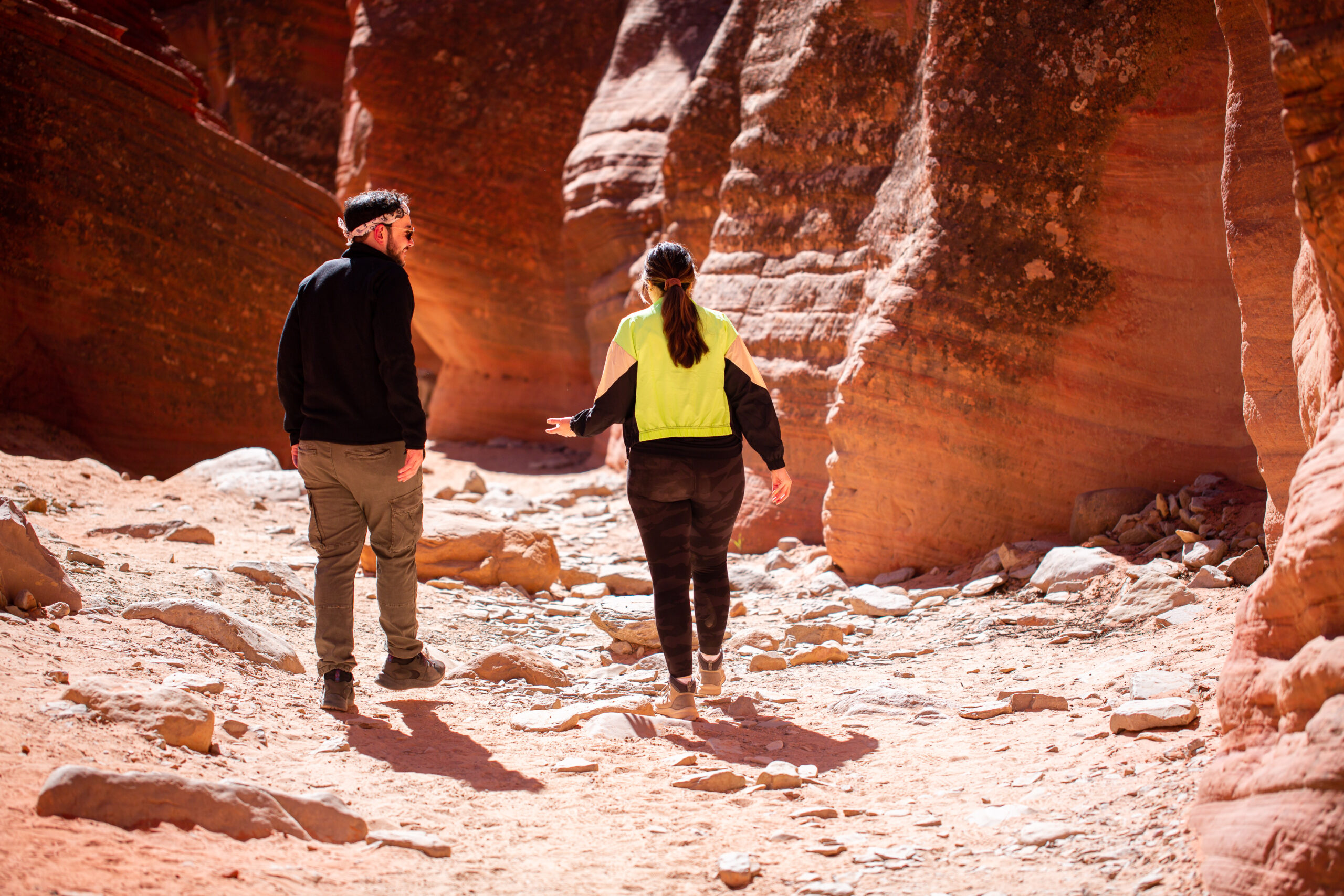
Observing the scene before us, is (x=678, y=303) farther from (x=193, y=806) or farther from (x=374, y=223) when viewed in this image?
(x=193, y=806)

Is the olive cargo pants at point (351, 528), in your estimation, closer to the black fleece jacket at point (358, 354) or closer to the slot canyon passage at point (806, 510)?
the black fleece jacket at point (358, 354)

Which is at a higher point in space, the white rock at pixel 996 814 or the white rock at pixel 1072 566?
the white rock at pixel 1072 566

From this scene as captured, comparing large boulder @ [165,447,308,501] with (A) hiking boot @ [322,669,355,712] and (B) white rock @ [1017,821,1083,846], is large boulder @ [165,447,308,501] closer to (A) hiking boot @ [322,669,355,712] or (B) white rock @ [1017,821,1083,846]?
(A) hiking boot @ [322,669,355,712]

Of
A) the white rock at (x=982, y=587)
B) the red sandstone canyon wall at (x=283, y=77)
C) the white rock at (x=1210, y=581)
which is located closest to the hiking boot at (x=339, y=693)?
the white rock at (x=982, y=587)

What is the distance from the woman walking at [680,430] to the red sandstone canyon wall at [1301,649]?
1.70 m

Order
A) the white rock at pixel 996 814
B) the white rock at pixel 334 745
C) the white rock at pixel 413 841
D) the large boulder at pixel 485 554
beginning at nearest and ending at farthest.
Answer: the white rock at pixel 413 841, the white rock at pixel 996 814, the white rock at pixel 334 745, the large boulder at pixel 485 554

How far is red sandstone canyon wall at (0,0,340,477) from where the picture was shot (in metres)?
7.40

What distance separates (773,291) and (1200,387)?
295 cm

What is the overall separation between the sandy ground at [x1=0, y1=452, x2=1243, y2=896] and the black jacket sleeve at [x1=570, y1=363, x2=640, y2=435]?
1.05m

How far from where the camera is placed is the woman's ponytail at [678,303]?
136 inches

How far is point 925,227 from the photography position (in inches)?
228

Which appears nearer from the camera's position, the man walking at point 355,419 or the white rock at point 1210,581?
the man walking at point 355,419

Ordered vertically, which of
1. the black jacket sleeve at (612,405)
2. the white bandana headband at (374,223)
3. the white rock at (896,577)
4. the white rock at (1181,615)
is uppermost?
the white bandana headband at (374,223)

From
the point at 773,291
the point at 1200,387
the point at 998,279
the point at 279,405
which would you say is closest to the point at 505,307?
the point at 279,405
